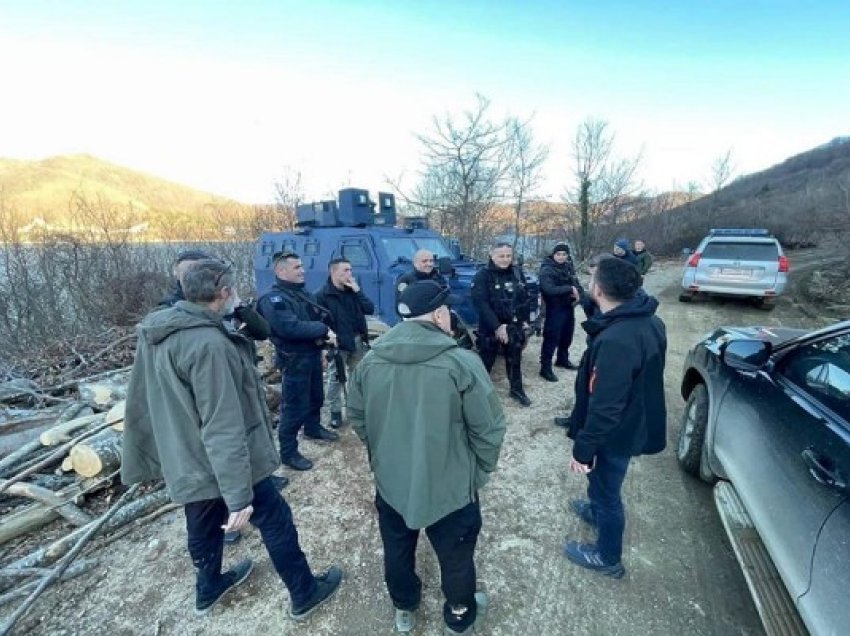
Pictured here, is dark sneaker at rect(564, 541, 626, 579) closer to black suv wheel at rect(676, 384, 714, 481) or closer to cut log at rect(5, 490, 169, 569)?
black suv wheel at rect(676, 384, 714, 481)

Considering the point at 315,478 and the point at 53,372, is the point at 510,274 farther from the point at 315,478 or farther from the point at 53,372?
the point at 53,372

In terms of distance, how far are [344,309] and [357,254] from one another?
2.61 metres

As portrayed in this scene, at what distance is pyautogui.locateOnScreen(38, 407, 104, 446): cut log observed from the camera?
3.53m

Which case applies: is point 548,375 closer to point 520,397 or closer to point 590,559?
point 520,397

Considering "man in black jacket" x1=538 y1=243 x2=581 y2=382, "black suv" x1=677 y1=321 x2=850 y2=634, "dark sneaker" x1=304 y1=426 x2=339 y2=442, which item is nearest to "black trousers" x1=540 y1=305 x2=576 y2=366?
"man in black jacket" x1=538 y1=243 x2=581 y2=382

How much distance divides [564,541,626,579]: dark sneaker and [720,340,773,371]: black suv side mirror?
4.43 feet

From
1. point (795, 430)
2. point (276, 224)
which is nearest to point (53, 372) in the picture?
point (795, 430)

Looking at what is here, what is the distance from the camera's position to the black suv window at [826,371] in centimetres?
177

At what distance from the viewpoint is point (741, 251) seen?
328 inches

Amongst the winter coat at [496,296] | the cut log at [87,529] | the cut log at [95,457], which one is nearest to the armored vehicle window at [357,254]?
the winter coat at [496,296]

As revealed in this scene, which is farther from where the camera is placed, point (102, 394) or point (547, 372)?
point (547, 372)

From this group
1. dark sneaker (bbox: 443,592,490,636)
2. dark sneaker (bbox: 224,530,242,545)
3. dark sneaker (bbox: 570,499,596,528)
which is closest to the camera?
dark sneaker (bbox: 443,592,490,636)

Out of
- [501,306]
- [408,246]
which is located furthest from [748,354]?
[408,246]

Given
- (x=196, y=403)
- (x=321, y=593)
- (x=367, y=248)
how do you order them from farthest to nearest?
(x=367, y=248) < (x=321, y=593) < (x=196, y=403)
